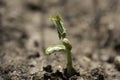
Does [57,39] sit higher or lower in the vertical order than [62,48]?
higher

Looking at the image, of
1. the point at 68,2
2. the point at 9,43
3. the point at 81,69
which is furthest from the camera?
the point at 68,2

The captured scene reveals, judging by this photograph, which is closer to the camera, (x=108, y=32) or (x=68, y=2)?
(x=108, y=32)

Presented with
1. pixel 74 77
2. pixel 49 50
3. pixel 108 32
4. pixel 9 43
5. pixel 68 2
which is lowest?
pixel 74 77

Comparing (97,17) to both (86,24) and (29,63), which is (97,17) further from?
(29,63)

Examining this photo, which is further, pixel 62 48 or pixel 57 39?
pixel 57 39

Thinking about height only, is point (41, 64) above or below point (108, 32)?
below

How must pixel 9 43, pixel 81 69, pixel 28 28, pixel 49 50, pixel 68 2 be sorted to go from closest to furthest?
1. pixel 49 50
2. pixel 81 69
3. pixel 9 43
4. pixel 28 28
5. pixel 68 2

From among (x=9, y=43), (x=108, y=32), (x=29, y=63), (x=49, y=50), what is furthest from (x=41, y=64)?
(x=108, y=32)
